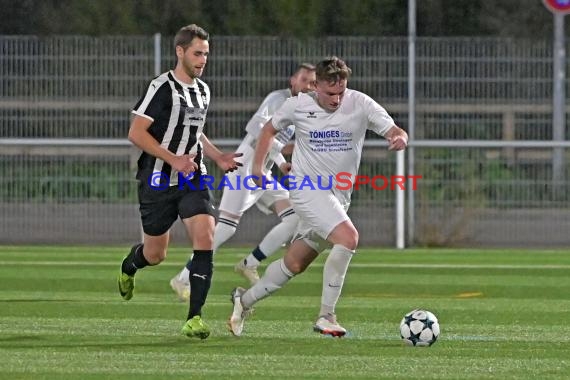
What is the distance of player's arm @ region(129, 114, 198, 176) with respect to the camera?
10.7m

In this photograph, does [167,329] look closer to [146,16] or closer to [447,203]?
[447,203]

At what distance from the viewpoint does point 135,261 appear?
487 inches

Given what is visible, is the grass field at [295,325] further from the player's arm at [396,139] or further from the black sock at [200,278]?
the player's arm at [396,139]

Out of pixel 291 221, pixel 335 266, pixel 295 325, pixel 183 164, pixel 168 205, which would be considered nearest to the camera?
pixel 183 164

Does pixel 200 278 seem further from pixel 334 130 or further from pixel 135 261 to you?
pixel 135 261

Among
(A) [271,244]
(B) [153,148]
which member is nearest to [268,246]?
(A) [271,244]

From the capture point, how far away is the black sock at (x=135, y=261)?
12266mm

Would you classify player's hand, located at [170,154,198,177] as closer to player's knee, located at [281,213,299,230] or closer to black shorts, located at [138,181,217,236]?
black shorts, located at [138,181,217,236]

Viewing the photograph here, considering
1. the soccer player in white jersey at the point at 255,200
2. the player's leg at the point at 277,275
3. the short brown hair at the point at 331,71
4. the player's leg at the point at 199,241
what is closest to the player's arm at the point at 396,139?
the short brown hair at the point at 331,71

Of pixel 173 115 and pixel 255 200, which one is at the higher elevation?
pixel 173 115

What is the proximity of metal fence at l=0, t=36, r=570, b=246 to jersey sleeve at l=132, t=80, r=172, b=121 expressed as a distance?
11.4 m

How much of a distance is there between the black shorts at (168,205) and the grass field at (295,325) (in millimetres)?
733

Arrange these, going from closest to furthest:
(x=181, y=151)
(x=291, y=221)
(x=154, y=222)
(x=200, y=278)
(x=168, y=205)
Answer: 1. (x=200, y=278)
2. (x=181, y=151)
3. (x=168, y=205)
4. (x=154, y=222)
5. (x=291, y=221)

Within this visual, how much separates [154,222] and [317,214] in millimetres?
1216
